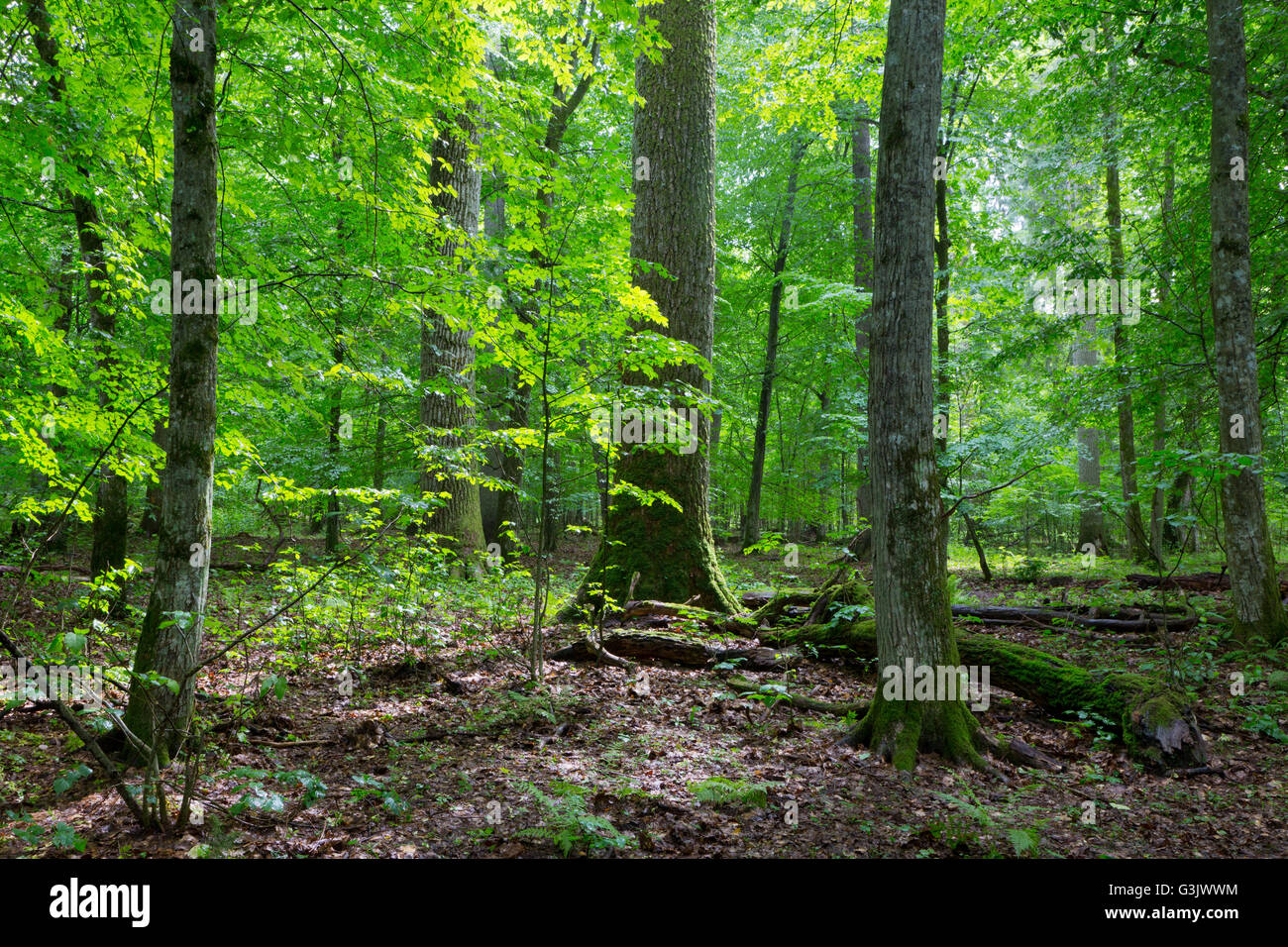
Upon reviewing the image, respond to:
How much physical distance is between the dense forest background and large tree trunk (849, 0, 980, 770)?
0.08 ft

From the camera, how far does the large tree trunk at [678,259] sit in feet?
23.7

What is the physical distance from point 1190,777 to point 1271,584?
368 centimetres

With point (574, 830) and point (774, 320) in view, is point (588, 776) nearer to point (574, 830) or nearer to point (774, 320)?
point (574, 830)

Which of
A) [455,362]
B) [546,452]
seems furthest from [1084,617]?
[455,362]

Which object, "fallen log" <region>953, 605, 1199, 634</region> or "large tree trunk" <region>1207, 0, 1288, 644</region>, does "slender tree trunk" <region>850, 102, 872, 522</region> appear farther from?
"large tree trunk" <region>1207, 0, 1288, 644</region>

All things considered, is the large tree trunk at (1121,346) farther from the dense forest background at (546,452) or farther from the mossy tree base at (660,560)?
the mossy tree base at (660,560)

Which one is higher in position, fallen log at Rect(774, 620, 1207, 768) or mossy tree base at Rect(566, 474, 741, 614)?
mossy tree base at Rect(566, 474, 741, 614)

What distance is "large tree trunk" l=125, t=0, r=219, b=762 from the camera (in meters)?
3.46

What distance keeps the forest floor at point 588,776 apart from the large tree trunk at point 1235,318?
1.01 meters

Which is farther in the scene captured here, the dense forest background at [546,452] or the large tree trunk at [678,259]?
the large tree trunk at [678,259]

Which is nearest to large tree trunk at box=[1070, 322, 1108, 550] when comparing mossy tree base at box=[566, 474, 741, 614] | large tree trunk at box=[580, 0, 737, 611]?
large tree trunk at box=[580, 0, 737, 611]

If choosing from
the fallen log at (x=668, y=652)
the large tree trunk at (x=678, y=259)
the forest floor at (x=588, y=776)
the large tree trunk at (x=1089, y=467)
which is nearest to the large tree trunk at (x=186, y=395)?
the forest floor at (x=588, y=776)

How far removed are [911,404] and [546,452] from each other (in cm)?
258

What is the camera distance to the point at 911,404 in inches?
166
